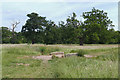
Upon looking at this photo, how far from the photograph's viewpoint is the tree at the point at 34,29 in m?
39.2

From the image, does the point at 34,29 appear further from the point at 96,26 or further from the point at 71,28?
the point at 96,26

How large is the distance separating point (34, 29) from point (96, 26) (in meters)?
19.6

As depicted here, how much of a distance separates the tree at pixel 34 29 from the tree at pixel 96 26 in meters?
14.5

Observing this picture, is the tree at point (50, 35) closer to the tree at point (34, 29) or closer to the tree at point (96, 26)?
the tree at point (34, 29)

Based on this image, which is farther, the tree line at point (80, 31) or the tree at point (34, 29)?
the tree at point (34, 29)

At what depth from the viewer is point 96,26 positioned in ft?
92.0

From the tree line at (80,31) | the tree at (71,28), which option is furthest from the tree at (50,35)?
the tree at (71,28)

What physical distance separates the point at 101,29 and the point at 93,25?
7.44 feet

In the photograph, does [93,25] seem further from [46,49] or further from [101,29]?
[46,49]

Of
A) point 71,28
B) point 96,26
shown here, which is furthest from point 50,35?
point 96,26

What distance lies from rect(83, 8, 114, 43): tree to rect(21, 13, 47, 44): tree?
14.5 metres

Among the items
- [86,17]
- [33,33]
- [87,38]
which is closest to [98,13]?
[86,17]

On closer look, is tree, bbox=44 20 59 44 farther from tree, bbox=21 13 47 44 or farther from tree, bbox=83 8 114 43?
tree, bbox=83 8 114 43

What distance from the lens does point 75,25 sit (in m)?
31.3
